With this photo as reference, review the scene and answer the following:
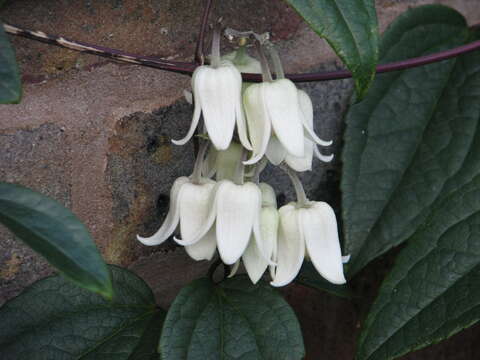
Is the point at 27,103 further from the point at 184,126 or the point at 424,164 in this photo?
the point at 424,164

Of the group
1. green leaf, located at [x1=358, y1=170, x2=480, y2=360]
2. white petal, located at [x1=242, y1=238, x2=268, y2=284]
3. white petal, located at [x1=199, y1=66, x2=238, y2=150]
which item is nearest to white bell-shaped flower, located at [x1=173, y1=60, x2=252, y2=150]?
white petal, located at [x1=199, y1=66, x2=238, y2=150]

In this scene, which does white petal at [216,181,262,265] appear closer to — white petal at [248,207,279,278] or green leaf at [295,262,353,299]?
white petal at [248,207,279,278]

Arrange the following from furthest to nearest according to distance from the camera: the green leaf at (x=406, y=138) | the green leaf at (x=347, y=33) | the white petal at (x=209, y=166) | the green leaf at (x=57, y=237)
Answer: the green leaf at (x=406, y=138) < the white petal at (x=209, y=166) < the green leaf at (x=347, y=33) < the green leaf at (x=57, y=237)

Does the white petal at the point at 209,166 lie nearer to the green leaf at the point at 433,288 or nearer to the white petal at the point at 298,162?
the white petal at the point at 298,162

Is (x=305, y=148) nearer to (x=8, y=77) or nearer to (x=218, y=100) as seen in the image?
(x=218, y=100)

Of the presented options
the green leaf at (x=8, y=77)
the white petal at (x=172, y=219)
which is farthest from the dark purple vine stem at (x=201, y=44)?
the green leaf at (x=8, y=77)
